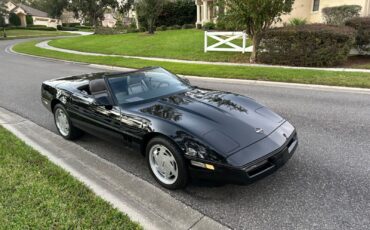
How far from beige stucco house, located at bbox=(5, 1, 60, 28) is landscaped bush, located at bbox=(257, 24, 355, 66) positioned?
7130cm

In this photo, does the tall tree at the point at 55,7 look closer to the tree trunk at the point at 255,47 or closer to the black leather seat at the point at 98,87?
the tree trunk at the point at 255,47

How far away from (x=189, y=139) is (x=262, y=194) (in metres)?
1.06

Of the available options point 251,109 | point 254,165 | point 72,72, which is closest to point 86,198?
point 254,165

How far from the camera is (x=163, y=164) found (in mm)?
3539

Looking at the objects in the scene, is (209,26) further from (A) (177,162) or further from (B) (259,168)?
(B) (259,168)

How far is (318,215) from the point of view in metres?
2.97

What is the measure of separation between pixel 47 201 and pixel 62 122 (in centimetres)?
Answer: 238

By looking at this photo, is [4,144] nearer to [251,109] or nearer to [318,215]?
[251,109]

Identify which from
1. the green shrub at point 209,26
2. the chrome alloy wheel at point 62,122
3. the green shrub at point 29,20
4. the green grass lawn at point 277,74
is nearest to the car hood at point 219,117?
the chrome alloy wheel at point 62,122

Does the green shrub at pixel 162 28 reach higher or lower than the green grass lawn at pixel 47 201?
higher

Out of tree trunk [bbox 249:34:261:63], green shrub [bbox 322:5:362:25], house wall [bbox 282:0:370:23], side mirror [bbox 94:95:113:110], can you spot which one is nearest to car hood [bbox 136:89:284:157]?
side mirror [bbox 94:95:113:110]

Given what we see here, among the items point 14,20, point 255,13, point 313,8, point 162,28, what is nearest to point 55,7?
point 14,20

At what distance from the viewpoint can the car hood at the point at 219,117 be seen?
317 centimetres

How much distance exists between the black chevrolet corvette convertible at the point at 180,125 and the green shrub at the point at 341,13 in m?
16.1
